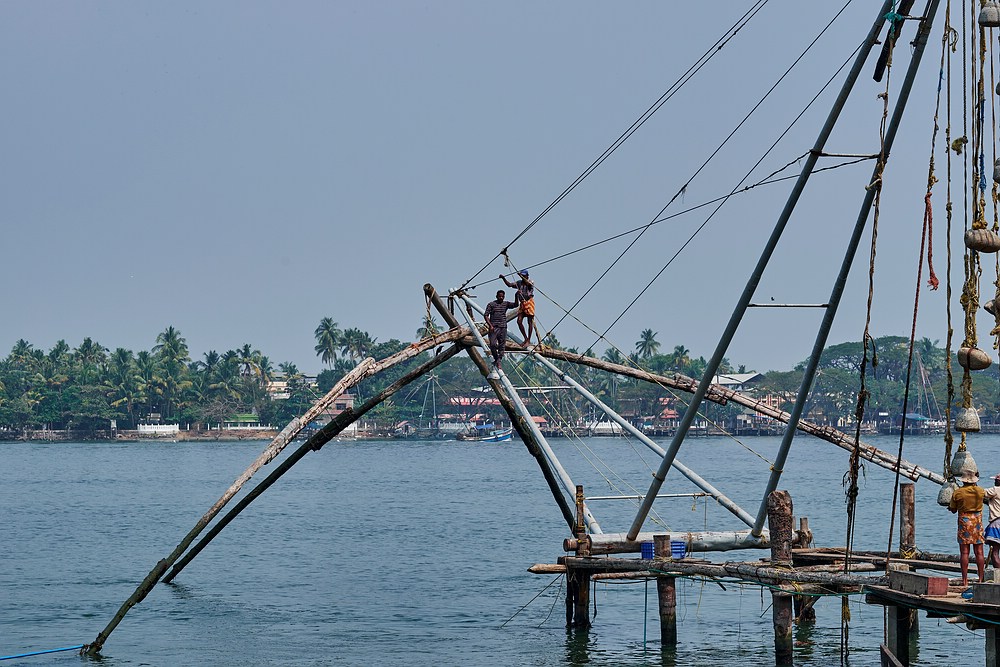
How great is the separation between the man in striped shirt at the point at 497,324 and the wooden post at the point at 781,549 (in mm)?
→ 8092

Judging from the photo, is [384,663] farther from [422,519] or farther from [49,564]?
[422,519]

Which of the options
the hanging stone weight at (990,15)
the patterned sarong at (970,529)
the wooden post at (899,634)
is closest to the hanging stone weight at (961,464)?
the patterned sarong at (970,529)

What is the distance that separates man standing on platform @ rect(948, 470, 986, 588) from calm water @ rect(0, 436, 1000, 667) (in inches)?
404

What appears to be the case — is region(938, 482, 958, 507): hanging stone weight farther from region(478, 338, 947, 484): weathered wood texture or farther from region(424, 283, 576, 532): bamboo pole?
region(424, 283, 576, 532): bamboo pole

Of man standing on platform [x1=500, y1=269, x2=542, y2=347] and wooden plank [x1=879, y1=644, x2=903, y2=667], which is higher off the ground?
man standing on platform [x1=500, y1=269, x2=542, y2=347]

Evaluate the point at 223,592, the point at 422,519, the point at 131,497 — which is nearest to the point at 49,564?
the point at 223,592

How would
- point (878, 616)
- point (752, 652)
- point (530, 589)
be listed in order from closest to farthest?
point (752, 652)
point (878, 616)
point (530, 589)

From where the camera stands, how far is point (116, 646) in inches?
1254

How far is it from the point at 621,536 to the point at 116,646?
12.5m

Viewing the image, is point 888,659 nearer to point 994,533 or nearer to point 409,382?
point 994,533

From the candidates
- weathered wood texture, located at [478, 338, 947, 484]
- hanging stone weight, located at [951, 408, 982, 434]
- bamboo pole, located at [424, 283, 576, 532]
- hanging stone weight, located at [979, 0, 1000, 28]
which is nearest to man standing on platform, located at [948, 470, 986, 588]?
hanging stone weight, located at [951, 408, 982, 434]

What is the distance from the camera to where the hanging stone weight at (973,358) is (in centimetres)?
1834

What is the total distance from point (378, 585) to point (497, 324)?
56.5 ft

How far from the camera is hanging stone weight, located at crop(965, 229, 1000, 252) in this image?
707 inches
